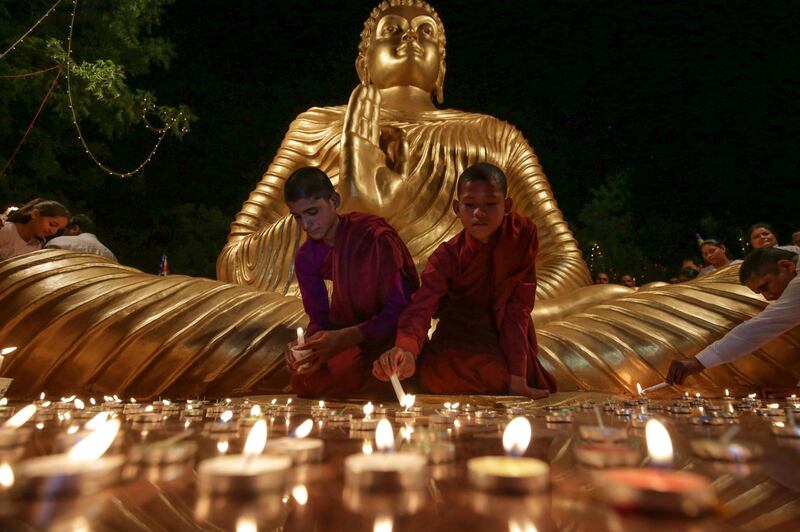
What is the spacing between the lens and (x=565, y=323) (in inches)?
84.7

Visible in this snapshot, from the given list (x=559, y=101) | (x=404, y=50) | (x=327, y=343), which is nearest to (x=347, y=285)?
(x=327, y=343)

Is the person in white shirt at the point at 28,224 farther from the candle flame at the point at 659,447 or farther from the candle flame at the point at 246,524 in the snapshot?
the candle flame at the point at 659,447

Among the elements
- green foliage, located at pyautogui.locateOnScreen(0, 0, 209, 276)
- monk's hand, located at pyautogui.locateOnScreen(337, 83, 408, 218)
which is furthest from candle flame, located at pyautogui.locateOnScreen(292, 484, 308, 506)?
green foliage, located at pyautogui.locateOnScreen(0, 0, 209, 276)

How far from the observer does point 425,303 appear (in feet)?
5.62

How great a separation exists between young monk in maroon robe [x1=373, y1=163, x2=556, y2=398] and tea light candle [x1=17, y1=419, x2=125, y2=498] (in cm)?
117

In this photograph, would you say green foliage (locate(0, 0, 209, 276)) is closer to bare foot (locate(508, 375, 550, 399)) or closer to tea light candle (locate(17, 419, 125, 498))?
bare foot (locate(508, 375, 550, 399))

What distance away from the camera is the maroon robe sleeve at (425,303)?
63.5 inches

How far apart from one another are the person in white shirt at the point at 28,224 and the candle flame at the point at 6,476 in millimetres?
2137

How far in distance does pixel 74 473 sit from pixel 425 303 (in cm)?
130

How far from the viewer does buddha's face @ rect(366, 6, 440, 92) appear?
3.52 meters

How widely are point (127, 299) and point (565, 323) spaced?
5.04 feet

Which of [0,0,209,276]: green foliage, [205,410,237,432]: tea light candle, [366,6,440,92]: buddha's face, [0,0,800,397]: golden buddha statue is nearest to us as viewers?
[205,410,237,432]: tea light candle

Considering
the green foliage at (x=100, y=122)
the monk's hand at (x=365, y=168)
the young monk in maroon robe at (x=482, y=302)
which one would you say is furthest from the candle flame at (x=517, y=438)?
the green foliage at (x=100, y=122)

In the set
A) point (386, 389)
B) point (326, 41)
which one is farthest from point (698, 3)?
point (386, 389)
